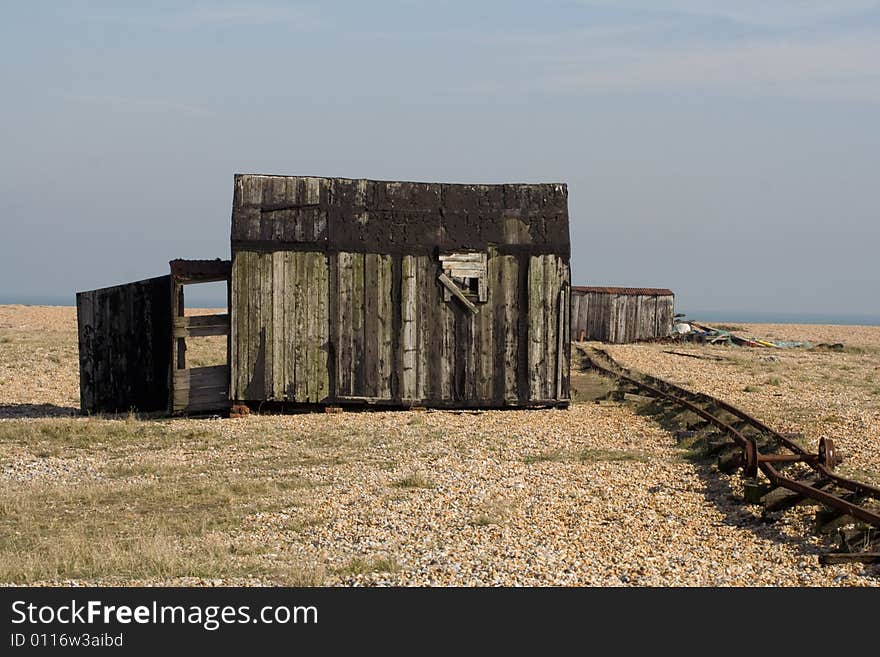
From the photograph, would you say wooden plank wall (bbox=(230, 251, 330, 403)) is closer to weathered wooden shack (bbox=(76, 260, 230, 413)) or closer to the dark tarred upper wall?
the dark tarred upper wall

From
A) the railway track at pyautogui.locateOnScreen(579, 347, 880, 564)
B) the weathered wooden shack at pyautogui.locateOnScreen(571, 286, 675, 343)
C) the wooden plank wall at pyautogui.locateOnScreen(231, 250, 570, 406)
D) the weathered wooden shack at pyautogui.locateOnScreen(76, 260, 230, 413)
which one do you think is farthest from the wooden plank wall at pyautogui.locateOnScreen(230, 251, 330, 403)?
the weathered wooden shack at pyautogui.locateOnScreen(571, 286, 675, 343)

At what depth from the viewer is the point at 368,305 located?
825 inches

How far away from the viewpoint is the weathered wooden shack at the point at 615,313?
48188 mm

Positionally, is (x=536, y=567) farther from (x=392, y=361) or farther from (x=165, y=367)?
(x=165, y=367)

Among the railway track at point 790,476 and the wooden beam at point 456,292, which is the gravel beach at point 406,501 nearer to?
the railway track at point 790,476

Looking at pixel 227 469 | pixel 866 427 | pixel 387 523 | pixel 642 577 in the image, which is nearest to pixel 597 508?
pixel 387 523

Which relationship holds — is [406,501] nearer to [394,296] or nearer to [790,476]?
[790,476]

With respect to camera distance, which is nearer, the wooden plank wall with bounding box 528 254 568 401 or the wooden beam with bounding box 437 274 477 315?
the wooden beam with bounding box 437 274 477 315

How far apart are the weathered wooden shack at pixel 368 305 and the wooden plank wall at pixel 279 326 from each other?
3 centimetres

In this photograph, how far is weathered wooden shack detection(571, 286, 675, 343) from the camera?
48.2 m

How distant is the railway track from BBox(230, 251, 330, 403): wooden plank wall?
21.4 feet

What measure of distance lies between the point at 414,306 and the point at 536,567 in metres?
12.1

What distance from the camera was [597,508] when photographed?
38.6 ft

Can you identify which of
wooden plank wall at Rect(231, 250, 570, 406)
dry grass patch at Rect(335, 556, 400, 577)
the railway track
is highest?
wooden plank wall at Rect(231, 250, 570, 406)
